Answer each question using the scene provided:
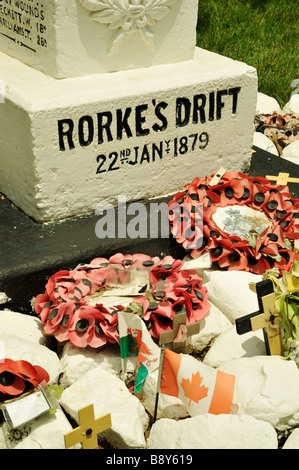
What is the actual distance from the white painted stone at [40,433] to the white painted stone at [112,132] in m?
1.32

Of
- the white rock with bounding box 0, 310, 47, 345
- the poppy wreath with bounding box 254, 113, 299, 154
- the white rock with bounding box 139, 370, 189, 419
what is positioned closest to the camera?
the white rock with bounding box 139, 370, 189, 419

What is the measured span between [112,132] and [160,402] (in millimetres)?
1525

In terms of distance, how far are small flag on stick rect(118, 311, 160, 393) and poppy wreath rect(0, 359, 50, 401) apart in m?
0.40

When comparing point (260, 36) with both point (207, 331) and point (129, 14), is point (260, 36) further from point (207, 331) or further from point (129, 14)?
point (207, 331)

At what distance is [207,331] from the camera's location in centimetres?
318

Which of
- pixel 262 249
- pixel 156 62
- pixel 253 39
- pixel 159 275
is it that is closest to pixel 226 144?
pixel 156 62

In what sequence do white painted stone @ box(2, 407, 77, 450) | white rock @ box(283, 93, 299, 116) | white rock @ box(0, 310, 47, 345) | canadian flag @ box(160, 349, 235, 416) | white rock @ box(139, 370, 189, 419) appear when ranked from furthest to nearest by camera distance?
white rock @ box(283, 93, 299, 116) < white rock @ box(0, 310, 47, 345) < white rock @ box(139, 370, 189, 419) < canadian flag @ box(160, 349, 235, 416) < white painted stone @ box(2, 407, 77, 450)

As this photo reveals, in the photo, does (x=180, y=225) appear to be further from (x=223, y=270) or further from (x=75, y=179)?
(x=75, y=179)

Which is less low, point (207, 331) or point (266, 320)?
point (266, 320)

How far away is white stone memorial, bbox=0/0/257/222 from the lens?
3518 millimetres

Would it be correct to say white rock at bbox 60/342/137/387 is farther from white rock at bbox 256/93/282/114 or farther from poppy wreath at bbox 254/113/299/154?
white rock at bbox 256/93/282/114

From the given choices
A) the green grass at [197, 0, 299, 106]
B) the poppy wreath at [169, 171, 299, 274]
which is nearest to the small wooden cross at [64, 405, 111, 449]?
the poppy wreath at [169, 171, 299, 274]

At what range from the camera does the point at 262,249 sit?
11.5ft

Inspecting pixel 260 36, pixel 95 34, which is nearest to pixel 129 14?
pixel 95 34
